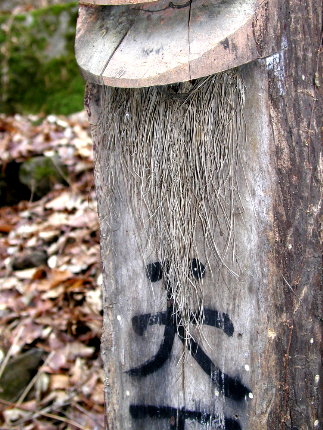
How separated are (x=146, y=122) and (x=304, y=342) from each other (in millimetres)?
859

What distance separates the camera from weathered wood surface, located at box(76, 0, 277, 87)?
4.72 ft

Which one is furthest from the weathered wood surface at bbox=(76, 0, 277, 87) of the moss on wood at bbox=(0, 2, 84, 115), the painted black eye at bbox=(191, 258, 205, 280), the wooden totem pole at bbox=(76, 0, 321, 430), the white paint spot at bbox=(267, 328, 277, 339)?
the moss on wood at bbox=(0, 2, 84, 115)

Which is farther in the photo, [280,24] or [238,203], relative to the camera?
[238,203]

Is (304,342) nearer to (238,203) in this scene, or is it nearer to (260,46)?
(238,203)

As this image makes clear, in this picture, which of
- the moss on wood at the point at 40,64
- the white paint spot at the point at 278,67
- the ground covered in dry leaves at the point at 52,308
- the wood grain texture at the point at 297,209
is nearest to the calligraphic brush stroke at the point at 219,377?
the wood grain texture at the point at 297,209

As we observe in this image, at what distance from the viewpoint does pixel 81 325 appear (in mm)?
3207

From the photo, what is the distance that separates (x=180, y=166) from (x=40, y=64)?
375cm

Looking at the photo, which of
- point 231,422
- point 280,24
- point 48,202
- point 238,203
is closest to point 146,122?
point 238,203

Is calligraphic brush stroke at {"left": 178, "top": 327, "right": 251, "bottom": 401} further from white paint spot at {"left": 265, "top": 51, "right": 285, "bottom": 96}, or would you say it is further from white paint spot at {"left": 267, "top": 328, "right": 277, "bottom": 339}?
white paint spot at {"left": 265, "top": 51, "right": 285, "bottom": 96}

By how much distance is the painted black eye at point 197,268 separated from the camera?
1774mm

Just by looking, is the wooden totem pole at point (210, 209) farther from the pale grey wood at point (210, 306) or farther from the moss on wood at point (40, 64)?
the moss on wood at point (40, 64)

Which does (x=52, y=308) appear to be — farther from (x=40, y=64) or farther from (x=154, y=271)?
(x=40, y=64)

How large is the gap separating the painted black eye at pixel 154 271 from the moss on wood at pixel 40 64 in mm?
3510

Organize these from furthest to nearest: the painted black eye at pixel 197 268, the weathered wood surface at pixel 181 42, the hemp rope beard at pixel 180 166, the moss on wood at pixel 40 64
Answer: the moss on wood at pixel 40 64 < the painted black eye at pixel 197 268 < the hemp rope beard at pixel 180 166 < the weathered wood surface at pixel 181 42
